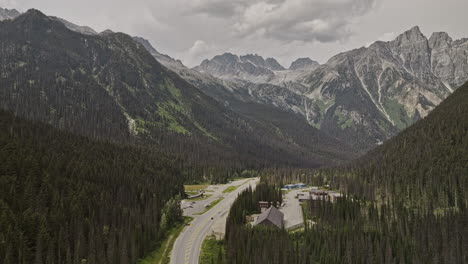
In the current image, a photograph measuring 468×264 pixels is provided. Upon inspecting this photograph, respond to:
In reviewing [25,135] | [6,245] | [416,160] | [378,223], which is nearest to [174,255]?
[6,245]

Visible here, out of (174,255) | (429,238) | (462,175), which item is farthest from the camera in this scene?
(462,175)

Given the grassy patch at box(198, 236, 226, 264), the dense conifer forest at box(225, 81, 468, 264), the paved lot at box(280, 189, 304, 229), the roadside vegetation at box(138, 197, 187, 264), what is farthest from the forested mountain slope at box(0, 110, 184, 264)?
the paved lot at box(280, 189, 304, 229)

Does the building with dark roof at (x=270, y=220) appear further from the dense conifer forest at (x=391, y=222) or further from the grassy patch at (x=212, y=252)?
the grassy patch at (x=212, y=252)

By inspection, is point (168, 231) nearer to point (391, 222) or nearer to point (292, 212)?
point (292, 212)

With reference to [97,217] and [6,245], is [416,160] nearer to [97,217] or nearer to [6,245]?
[97,217]

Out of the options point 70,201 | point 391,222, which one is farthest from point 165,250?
point 391,222

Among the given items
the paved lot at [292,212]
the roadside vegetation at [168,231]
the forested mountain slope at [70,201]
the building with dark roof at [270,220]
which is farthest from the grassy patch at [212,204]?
the building with dark roof at [270,220]
